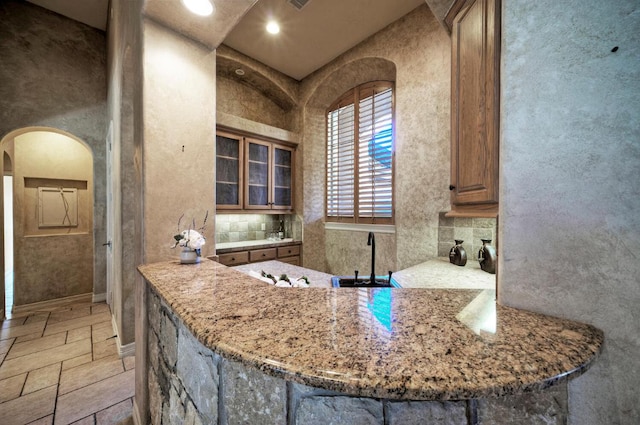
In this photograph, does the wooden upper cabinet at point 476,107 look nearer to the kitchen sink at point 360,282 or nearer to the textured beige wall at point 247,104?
the kitchen sink at point 360,282

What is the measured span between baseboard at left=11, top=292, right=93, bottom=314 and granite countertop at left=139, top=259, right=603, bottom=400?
4.15 metres

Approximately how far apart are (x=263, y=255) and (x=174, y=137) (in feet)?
6.95

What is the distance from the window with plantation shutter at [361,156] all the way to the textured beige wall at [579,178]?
2489 mm

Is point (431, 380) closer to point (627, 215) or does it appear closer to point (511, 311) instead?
point (511, 311)

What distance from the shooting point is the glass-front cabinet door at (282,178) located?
3838 mm

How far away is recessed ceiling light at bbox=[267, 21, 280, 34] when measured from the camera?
2.82 m

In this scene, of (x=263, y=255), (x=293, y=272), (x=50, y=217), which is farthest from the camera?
(x=50, y=217)

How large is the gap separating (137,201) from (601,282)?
218cm

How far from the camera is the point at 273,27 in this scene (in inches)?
113

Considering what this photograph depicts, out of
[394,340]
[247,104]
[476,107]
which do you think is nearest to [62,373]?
[394,340]

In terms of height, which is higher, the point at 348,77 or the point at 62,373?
the point at 348,77

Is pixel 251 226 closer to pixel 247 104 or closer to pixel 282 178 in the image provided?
pixel 282 178

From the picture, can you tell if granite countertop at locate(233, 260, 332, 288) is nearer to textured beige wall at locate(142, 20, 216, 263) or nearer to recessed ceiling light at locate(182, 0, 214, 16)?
textured beige wall at locate(142, 20, 216, 263)

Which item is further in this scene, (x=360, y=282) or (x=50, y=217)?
(x=50, y=217)
